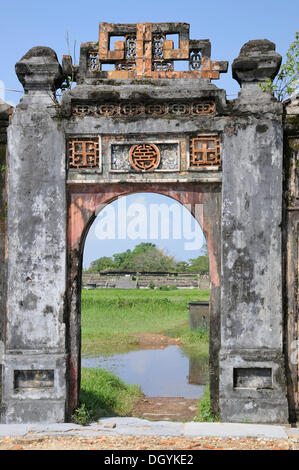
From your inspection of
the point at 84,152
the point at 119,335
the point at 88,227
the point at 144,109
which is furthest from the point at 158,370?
the point at 144,109

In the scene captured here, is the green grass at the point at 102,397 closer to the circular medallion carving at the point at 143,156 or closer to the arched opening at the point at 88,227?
the arched opening at the point at 88,227

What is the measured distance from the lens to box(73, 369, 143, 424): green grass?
5.61 m

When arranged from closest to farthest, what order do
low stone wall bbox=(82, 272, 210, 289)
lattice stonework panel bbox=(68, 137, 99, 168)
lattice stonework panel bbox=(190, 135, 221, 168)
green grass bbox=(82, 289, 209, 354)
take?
1. lattice stonework panel bbox=(190, 135, 221, 168)
2. lattice stonework panel bbox=(68, 137, 99, 168)
3. green grass bbox=(82, 289, 209, 354)
4. low stone wall bbox=(82, 272, 210, 289)

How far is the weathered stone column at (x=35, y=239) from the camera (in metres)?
5.47

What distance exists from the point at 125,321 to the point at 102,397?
994cm

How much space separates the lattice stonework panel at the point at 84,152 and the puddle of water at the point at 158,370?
15.0 feet

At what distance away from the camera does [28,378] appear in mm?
5465

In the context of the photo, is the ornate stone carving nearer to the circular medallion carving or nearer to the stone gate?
the stone gate

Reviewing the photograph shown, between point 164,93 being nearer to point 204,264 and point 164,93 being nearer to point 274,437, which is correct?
point 274,437

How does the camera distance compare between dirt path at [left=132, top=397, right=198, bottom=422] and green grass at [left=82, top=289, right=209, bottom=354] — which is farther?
green grass at [left=82, top=289, right=209, bottom=354]

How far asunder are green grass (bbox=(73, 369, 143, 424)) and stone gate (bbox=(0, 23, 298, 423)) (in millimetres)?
233

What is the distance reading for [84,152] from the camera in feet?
18.7

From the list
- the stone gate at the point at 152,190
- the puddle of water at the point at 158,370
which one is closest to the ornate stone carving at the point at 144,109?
the stone gate at the point at 152,190

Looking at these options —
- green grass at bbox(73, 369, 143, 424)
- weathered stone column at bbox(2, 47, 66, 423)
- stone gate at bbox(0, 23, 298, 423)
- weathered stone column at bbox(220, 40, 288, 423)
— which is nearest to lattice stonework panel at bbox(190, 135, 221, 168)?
stone gate at bbox(0, 23, 298, 423)
